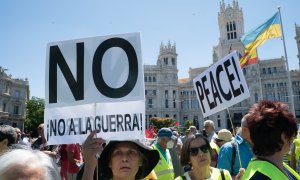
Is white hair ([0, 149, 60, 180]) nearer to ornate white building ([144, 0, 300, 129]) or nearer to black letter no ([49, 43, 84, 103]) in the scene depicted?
black letter no ([49, 43, 84, 103])

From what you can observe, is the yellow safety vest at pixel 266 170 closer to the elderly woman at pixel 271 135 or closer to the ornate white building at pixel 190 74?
the elderly woman at pixel 271 135

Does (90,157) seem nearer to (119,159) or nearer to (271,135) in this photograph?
(119,159)

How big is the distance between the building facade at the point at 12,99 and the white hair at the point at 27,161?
50.9m

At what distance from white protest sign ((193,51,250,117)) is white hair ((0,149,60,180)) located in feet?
9.94

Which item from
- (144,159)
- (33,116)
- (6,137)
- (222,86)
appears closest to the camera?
(144,159)

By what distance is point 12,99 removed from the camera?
4981 cm

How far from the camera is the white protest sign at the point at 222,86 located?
415cm

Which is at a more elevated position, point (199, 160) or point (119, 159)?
point (119, 159)

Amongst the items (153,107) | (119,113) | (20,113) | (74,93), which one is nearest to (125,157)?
(119,113)

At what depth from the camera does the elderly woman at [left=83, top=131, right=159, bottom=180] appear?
2.17m

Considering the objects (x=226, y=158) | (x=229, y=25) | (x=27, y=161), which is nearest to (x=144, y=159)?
(x=27, y=161)

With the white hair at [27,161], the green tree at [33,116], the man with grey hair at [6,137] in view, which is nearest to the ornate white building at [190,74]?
the green tree at [33,116]

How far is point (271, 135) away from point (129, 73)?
4.41 feet

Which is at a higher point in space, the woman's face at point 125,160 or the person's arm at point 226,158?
the woman's face at point 125,160
